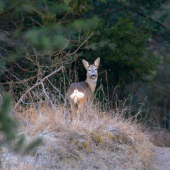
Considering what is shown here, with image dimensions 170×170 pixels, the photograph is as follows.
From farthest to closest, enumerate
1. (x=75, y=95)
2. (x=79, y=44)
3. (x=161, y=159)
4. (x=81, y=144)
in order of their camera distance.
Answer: (x=79, y=44)
(x=75, y=95)
(x=161, y=159)
(x=81, y=144)

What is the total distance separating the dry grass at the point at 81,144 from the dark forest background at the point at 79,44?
0.80m

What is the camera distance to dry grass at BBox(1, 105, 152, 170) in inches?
205

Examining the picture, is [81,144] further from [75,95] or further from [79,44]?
[79,44]

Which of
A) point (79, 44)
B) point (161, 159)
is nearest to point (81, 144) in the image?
point (161, 159)

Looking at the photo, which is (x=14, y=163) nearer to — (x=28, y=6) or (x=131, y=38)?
(x=28, y=6)

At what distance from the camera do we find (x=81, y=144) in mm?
5867

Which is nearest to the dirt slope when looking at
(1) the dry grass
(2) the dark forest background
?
(1) the dry grass

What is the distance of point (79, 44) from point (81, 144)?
494 centimetres

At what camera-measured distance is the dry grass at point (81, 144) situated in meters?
5.20

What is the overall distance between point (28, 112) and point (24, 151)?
2943 mm

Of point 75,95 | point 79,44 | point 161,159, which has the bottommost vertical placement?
point 161,159

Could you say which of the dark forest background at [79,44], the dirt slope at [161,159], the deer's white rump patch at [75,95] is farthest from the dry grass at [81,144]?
the deer's white rump patch at [75,95]

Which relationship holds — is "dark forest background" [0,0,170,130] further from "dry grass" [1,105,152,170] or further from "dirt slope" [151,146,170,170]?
"dirt slope" [151,146,170,170]

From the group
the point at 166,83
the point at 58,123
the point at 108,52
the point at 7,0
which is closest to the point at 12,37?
the point at 7,0
